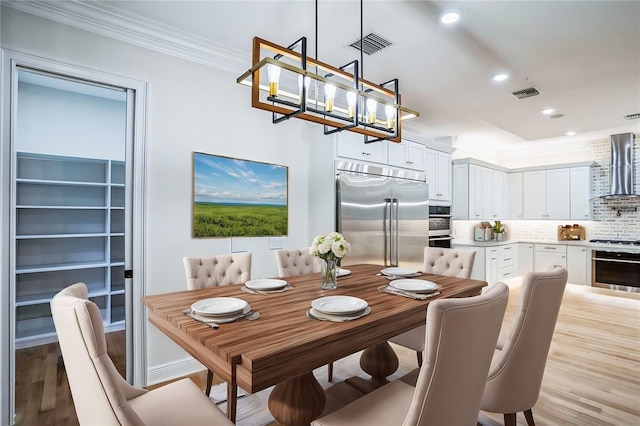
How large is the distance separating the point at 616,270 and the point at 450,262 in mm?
4385

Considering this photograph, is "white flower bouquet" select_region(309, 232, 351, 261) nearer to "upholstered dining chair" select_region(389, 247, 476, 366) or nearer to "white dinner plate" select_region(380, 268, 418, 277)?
"white dinner plate" select_region(380, 268, 418, 277)

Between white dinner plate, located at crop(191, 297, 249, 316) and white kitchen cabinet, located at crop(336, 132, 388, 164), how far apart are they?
7.43ft

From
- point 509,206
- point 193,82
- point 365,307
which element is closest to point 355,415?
point 365,307

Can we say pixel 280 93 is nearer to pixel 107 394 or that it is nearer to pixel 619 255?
pixel 107 394

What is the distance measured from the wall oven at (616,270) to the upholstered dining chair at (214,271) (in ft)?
19.8

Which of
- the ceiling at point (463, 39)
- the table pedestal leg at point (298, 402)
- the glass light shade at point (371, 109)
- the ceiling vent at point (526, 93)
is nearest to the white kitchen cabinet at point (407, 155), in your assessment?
the ceiling at point (463, 39)

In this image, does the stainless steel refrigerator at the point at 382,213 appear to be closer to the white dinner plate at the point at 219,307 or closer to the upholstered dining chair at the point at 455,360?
the white dinner plate at the point at 219,307

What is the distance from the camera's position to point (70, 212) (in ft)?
11.2

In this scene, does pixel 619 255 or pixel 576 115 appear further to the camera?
pixel 619 255

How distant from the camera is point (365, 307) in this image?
4.92 ft

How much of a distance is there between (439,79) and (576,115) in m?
2.66

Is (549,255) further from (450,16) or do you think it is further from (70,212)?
(70,212)

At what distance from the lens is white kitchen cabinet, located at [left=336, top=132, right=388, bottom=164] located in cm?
354

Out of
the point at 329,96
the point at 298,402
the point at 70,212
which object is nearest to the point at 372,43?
the point at 329,96
